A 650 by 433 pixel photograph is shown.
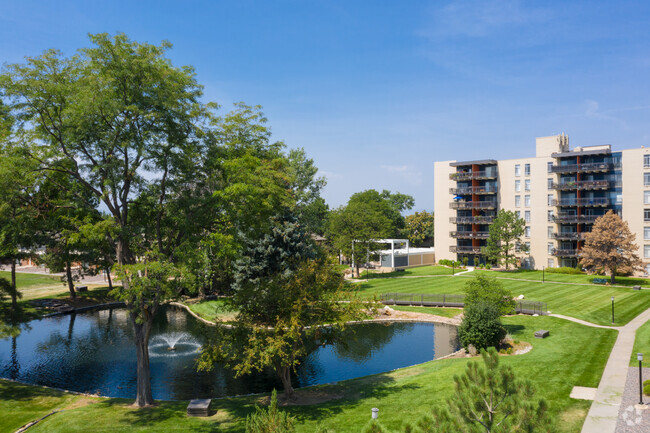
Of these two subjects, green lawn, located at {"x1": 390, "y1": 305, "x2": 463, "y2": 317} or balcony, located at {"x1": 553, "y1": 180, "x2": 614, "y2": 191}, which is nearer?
green lawn, located at {"x1": 390, "y1": 305, "x2": 463, "y2": 317}

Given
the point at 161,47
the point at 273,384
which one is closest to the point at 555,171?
the point at 273,384

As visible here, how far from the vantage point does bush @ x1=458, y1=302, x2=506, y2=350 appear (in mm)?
28438

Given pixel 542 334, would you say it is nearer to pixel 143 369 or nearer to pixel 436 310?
pixel 436 310

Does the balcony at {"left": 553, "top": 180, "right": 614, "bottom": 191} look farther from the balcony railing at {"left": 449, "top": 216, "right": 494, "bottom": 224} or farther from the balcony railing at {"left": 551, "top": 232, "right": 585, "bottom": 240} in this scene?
the balcony railing at {"left": 449, "top": 216, "right": 494, "bottom": 224}

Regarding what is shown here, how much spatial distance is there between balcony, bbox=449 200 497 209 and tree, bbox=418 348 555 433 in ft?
236

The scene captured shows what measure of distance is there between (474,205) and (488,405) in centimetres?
7298

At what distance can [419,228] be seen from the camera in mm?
114500

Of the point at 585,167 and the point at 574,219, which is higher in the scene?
the point at 585,167

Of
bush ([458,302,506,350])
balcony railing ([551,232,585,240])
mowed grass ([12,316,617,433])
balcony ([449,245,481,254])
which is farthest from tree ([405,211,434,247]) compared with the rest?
mowed grass ([12,316,617,433])

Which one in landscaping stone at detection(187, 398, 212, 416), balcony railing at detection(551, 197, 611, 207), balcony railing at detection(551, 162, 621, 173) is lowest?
landscaping stone at detection(187, 398, 212, 416)

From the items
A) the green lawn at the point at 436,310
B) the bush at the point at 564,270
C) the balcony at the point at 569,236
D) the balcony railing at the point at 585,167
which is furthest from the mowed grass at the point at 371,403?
the balcony railing at the point at 585,167

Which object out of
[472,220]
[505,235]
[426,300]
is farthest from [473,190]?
[426,300]

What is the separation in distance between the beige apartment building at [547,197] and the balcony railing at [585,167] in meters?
0.13

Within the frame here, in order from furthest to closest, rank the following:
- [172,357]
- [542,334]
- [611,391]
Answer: [542,334]
[172,357]
[611,391]
